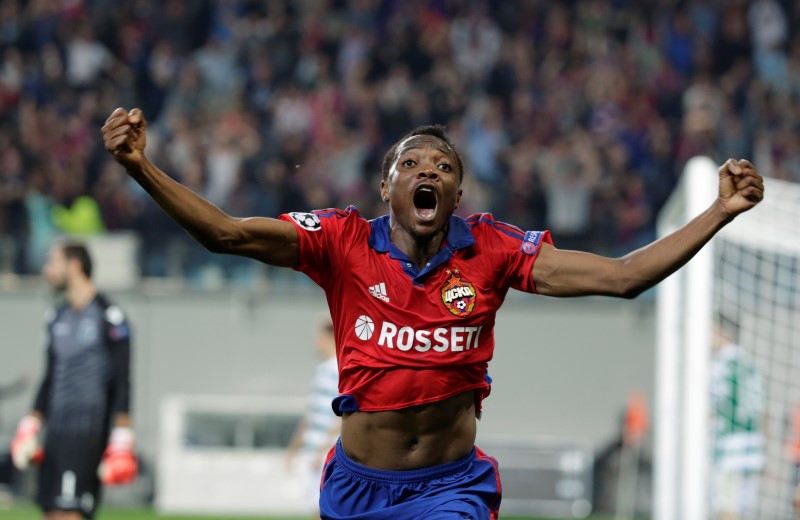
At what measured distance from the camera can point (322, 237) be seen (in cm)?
470

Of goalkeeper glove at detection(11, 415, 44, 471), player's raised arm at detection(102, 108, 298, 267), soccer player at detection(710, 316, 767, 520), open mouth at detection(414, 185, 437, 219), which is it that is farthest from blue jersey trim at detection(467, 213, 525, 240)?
soccer player at detection(710, 316, 767, 520)

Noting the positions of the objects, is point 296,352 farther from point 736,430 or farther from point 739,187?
point 739,187

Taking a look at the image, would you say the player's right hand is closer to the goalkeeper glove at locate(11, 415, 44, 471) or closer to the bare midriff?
the bare midriff

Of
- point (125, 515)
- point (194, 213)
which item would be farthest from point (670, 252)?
point (125, 515)

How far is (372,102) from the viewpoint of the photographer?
55.6 feet

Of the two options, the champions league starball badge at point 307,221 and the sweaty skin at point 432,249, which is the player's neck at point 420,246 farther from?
the champions league starball badge at point 307,221

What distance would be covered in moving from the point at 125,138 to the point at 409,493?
60.6 inches

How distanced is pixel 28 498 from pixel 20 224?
3.08 m

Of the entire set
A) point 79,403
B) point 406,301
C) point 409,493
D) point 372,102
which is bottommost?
point 409,493

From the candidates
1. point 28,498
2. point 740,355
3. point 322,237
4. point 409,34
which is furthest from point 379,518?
point 409,34

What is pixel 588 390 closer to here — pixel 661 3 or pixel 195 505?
pixel 195 505

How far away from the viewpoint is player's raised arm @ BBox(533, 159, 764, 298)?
4473 millimetres

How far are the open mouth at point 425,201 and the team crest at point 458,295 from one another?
9.3 inches

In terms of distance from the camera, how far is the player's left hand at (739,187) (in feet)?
14.7
